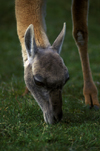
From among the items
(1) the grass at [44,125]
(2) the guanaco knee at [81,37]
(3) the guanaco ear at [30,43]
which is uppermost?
(3) the guanaco ear at [30,43]

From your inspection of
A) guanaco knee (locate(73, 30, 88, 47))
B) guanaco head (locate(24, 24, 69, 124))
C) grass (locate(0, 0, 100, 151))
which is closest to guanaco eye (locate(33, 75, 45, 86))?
guanaco head (locate(24, 24, 69, 124))

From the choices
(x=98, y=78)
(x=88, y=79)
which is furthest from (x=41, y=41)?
(x=98, y=78)

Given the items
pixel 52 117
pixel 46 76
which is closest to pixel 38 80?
pixel 46 76

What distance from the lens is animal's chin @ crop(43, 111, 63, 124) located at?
359 cm

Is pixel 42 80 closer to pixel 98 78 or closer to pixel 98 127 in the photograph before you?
pixel 98 127

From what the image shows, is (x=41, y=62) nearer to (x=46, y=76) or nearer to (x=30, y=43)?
(x=46, y=76)

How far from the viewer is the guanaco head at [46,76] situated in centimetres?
348

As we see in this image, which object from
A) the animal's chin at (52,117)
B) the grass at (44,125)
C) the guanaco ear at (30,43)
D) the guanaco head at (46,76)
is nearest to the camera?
the grass at (44,125)

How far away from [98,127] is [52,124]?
2.16 feet

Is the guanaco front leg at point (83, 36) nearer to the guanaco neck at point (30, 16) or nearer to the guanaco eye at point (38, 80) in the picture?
the guanaco neck at point (30, 16)

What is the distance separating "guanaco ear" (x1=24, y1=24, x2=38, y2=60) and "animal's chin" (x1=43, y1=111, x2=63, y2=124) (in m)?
0.86

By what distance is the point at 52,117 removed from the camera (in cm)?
361

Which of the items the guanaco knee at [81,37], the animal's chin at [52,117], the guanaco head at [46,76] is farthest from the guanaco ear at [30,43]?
the guanaco knee at [81,37]

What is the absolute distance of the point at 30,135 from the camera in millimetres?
3262
